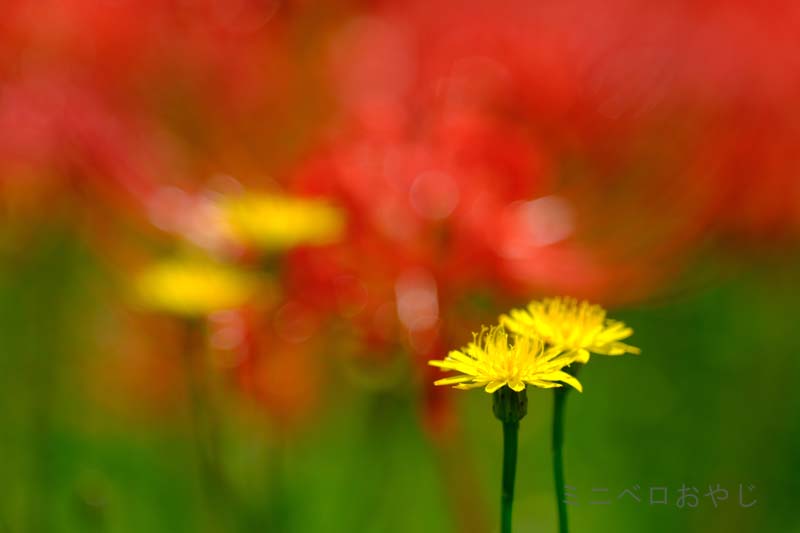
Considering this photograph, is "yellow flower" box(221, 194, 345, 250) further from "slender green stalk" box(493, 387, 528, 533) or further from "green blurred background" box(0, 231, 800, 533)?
"slender green stalk" box(493, 387, 528, 533)

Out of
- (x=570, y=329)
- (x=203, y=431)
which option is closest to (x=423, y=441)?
(x=203, y=431)

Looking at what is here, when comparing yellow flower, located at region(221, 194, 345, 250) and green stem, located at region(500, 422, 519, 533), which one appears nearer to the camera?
green stem, located at region(500, 422, 519, 533)

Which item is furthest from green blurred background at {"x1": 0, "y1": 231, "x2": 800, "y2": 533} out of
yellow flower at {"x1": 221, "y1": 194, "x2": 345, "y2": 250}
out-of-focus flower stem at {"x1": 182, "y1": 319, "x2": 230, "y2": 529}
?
yellow flower at {"x1": 221, "y1": 194, "x2": 345, "y2": 250}

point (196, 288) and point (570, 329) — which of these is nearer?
point (570, 329)

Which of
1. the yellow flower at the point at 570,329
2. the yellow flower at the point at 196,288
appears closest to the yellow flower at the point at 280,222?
the yellow flower at the point at 196,288

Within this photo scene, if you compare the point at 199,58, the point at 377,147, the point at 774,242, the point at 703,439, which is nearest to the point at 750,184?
the point at 774,242

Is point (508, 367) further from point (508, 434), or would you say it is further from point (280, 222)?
point (280, 222)
